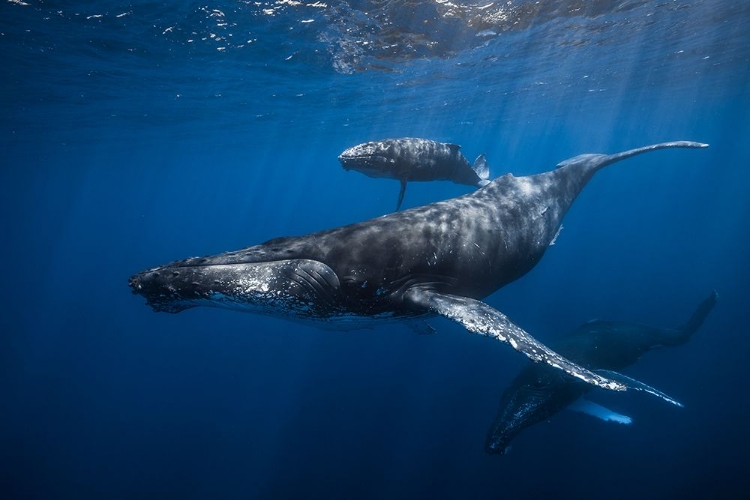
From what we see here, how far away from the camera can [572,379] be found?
28.9 ft

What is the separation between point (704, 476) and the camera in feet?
46.0

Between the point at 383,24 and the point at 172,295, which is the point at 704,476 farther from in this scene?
the point at 383,24

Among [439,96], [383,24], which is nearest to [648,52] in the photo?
[439,96]

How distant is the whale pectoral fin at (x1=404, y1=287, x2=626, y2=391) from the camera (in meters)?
4.39

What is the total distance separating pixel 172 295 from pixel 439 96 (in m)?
31.3

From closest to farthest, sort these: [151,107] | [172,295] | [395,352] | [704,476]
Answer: [172,295]
[704,476]
[395,352]
[151,107]

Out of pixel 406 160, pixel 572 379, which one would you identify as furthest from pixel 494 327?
pixel 406 160

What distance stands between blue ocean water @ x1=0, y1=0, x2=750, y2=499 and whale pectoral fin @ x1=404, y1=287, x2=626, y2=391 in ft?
40.4

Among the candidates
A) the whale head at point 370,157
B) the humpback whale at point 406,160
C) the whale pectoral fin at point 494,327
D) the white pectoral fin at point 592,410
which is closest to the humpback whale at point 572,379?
the white pectoral fin at point 592,410

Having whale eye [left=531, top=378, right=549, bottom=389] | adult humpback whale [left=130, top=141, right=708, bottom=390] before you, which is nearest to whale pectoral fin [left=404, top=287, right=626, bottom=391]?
adult humpback whale [left=130, top=141, right=708, bottom=390]

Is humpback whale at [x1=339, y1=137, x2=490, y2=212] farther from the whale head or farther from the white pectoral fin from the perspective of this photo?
the white pectoral fin

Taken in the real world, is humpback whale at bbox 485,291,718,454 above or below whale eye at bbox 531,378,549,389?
below

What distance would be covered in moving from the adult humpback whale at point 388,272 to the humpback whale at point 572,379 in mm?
3570

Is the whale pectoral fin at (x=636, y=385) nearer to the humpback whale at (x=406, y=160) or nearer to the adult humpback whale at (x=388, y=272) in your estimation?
the adult humpback whale at (x=388, y=272)
